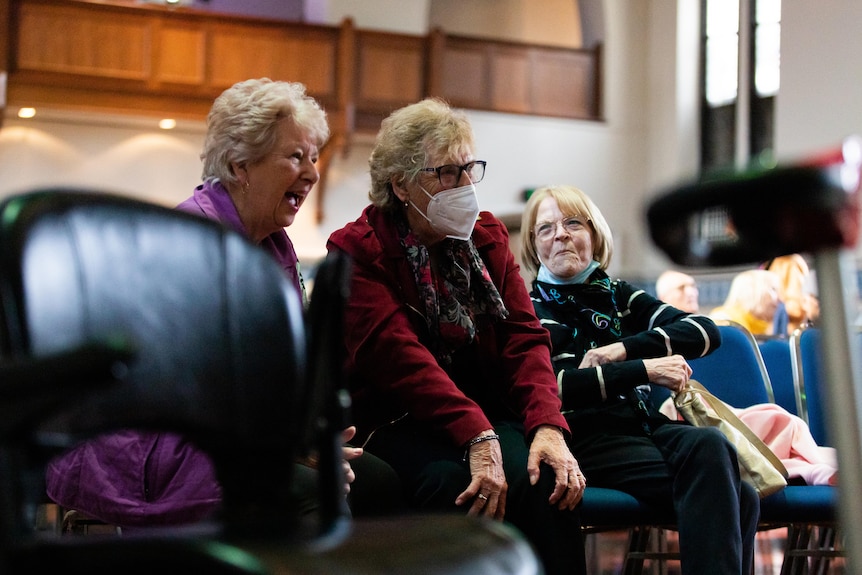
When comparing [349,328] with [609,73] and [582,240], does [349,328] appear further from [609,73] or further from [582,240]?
[609,73]

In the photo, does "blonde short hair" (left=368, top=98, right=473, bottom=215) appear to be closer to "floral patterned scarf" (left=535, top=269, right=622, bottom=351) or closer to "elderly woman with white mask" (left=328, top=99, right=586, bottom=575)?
"elderly woman with white mask" (left=328, top=99, right=586, bottom=575)

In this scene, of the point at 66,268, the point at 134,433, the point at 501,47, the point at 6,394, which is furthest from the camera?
the point at 501,47

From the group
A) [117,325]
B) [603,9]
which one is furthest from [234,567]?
[603,9]

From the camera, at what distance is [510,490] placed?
241cm

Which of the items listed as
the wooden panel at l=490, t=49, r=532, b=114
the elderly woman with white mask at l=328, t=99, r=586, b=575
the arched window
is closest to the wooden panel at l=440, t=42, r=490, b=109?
the wooden panel at l=490, t=49, r=532, b=114

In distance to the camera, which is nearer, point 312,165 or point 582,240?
point 312,165

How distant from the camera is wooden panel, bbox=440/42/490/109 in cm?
1190

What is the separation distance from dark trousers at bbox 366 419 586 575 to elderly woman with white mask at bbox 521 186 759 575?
283 mm

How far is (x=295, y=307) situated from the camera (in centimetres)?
149

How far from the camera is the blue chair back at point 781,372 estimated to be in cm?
342

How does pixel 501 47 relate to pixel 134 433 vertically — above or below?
above

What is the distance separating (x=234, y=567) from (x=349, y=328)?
1567 mm

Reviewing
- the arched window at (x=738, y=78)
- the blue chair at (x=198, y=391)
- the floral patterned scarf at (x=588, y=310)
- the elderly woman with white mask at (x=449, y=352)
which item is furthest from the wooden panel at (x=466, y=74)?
the blue chair at (x=198, y=391)

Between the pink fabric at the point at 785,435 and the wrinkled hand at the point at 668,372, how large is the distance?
0.87 ft
